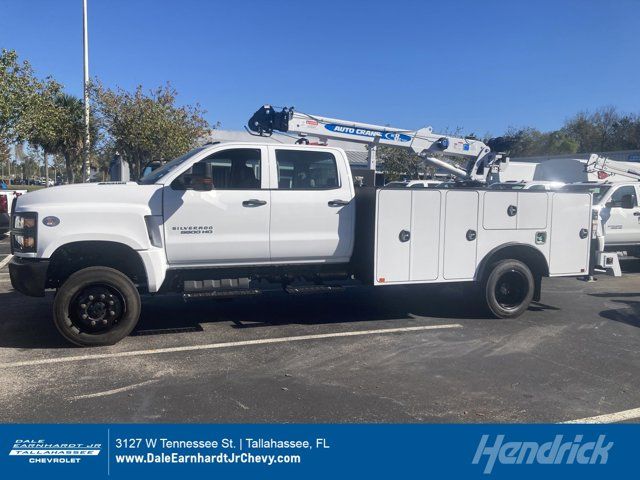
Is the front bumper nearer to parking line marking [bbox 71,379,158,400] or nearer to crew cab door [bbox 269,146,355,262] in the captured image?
parking line marking [bbox 71,379,158,400]

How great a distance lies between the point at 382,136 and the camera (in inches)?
388

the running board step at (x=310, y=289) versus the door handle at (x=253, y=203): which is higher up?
the door handle at (x=253, y=203)

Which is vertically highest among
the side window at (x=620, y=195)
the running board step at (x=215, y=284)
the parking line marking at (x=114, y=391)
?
the side window at (x=620, y=195)

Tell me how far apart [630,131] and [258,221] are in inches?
2235

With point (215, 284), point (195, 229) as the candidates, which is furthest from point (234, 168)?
point (215, 284)

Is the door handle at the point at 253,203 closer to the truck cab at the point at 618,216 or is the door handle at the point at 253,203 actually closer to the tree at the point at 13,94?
the truck cab at the point at 618,216

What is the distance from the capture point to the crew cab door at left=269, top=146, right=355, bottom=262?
6719mm

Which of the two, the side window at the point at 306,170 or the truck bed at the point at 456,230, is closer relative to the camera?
the side window at the point at 306,170

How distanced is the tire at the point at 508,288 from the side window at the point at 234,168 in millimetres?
3537

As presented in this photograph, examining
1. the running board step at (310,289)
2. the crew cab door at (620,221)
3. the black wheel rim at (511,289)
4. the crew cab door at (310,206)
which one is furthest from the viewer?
the crew cab door at (620,221)

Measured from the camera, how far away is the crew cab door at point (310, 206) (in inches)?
265

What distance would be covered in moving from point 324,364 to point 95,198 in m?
3.10

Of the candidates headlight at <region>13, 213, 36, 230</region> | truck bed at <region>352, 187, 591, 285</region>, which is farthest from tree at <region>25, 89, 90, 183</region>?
truck bed at <region>352, 187, 591, 285</region>

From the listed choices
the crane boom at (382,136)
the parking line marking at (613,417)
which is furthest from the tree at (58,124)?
the parking line marking at (613,417)
